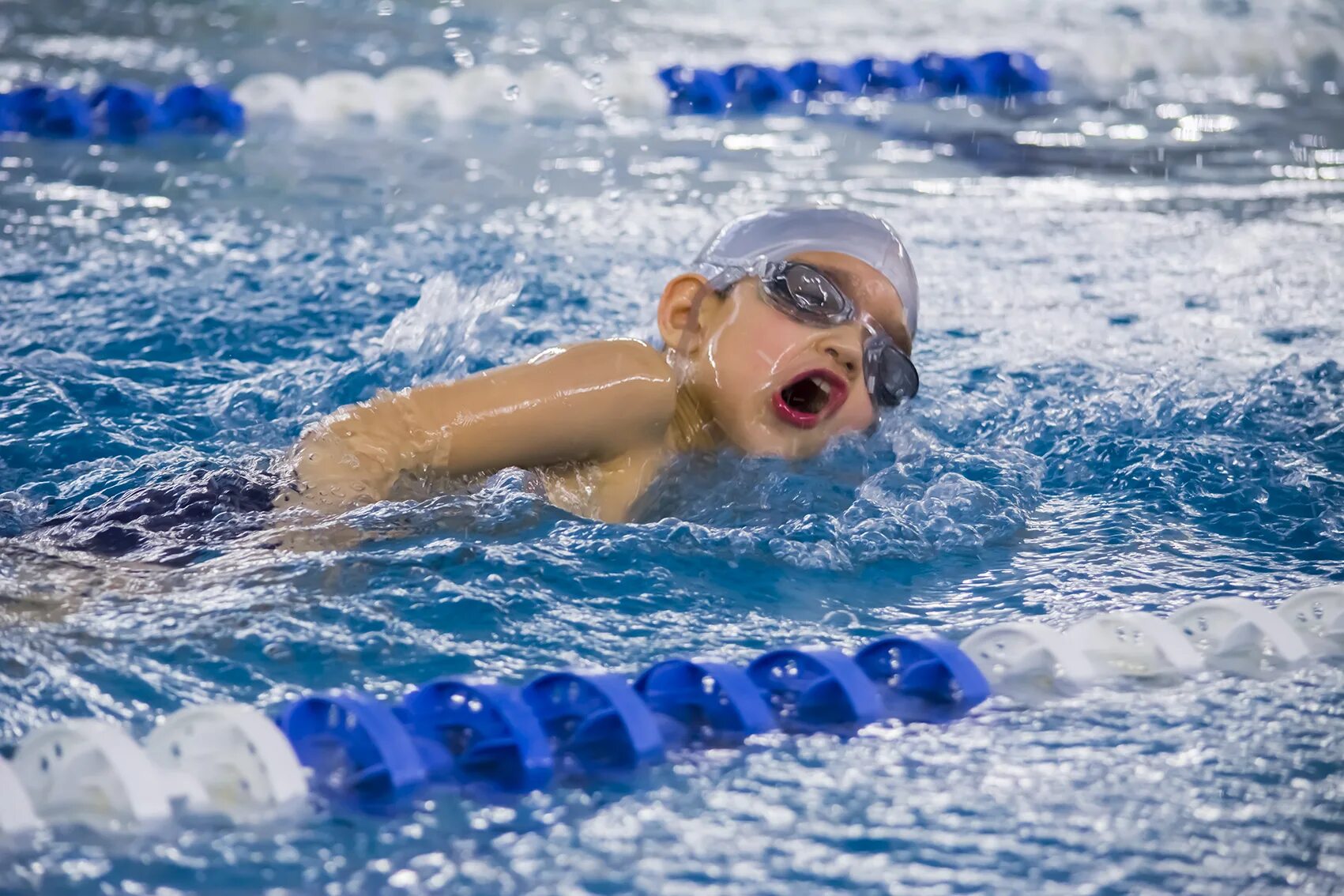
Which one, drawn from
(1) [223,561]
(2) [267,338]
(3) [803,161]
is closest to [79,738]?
(1) [223,561]

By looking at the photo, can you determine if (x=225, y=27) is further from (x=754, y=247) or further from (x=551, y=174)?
(x=754, y=247)

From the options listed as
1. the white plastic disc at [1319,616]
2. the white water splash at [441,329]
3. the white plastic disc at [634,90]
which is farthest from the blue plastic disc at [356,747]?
the white plastic disc at [634,90]

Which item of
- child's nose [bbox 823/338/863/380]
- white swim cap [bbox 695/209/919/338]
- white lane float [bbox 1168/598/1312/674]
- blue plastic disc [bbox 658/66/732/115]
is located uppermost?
blue plastic disc [bbox 658/66/732/115]

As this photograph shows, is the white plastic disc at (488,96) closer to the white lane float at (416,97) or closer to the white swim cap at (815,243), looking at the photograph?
the white lane float at (416,97)

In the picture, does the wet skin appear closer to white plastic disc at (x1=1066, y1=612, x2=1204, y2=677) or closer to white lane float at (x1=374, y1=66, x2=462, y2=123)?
white plastic disc at (x1=1066, y1=612, x2=1204, y2=677)

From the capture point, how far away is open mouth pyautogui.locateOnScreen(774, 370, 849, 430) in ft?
8.89

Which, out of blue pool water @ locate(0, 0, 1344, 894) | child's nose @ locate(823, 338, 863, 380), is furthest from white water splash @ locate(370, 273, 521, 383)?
child's nose @ locate(823, 338, 863, 380)

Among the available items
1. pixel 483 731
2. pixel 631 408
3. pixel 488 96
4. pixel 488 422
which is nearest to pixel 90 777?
pixel 483 731

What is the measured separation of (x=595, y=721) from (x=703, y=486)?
873mm

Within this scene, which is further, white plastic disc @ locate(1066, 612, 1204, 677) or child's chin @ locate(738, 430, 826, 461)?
child's chin @ locate(738, 430, 826, 461)

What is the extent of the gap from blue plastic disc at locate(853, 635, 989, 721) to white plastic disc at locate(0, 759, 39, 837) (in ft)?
3.69

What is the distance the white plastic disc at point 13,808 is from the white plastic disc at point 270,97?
16.0 feet

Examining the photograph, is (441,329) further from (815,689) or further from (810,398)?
(815,689)

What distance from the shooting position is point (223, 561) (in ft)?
7.98
